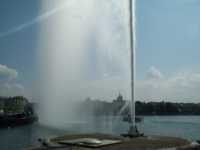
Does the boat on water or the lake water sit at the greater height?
the boat on water

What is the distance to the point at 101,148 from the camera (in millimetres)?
17859

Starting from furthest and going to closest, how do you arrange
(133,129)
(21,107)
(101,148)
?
(21,107) < (133,129) < (101,148)

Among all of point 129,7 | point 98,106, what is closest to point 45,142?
point 129,7

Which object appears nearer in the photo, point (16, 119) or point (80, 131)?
point (80, 131)

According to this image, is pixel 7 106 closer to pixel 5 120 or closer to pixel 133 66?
pixel 5 120

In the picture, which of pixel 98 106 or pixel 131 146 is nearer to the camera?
pixel 131 146

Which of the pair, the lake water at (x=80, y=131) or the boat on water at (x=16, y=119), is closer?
the lake water at (x=80, y=131)

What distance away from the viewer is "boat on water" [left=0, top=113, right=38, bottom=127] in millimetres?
106838

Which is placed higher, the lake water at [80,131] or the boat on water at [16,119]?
the boat on water at [16,119]

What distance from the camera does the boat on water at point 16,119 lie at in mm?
106838

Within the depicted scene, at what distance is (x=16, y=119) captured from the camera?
11044 cm

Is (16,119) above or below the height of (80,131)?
above

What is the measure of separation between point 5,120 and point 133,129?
89325 mm

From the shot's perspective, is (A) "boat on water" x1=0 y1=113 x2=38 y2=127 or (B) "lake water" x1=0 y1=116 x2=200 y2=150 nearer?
(B) "lake water" x1=0 y1=116 x2=200 y2=150
